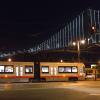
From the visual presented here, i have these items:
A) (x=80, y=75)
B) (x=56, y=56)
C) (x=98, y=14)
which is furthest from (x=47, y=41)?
(x=80, y=75)

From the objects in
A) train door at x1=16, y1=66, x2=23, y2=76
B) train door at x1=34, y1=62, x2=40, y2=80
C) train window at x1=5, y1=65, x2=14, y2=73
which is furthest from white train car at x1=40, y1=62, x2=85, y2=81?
train window at x1=5, y1=65, x2=14, y2=73

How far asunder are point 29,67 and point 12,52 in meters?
85.5

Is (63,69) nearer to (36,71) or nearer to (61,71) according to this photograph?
(61,71)

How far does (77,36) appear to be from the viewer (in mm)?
106125

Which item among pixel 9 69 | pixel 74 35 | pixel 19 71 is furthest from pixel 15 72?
pixel 74 35

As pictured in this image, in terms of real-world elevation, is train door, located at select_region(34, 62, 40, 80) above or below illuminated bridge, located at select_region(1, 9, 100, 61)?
below

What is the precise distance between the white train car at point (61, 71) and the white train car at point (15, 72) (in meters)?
2.23

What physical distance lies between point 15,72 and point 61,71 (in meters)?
7.62

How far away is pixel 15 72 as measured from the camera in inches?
2137

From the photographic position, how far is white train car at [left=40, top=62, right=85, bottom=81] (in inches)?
2229

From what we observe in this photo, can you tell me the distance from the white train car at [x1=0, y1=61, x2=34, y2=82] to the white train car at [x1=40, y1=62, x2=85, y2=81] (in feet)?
7.31

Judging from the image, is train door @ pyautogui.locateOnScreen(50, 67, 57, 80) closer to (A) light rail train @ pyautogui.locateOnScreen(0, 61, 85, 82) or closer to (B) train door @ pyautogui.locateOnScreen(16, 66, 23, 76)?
(A) light rail train @ pyautogui.locateOnScreen(0, 61, 85, 82)

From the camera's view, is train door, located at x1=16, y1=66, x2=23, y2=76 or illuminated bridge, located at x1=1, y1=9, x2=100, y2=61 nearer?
train door, located at x1=16, y1=66, x2=23, y2=76

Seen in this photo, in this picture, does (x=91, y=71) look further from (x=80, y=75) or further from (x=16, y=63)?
(x=16, y=63)
